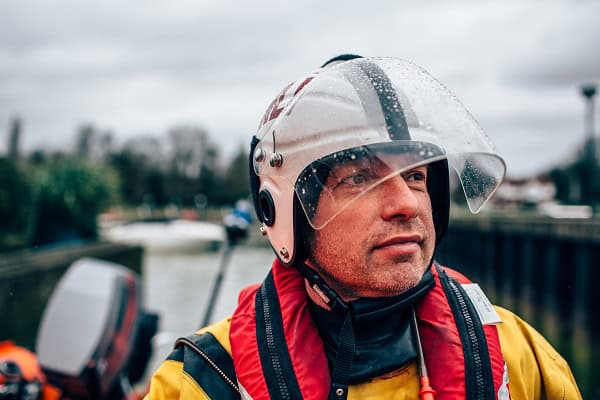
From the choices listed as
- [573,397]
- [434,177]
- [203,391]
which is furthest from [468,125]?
[203,391]

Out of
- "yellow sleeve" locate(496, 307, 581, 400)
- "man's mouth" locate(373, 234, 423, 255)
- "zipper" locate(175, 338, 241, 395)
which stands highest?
"man's mouth" locate(373, 234, 423, 255)

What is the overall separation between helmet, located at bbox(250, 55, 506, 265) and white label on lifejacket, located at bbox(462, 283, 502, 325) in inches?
7.2

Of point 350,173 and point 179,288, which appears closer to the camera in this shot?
point 350,173

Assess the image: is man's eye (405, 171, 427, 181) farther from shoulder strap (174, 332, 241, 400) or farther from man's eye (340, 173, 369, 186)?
shoulder strap (174, 332, 241, 400)

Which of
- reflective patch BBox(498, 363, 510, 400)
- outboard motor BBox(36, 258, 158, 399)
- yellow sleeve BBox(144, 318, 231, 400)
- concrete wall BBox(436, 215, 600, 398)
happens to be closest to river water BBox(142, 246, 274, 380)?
outboard motor BBox(36, 258, 158, 399)

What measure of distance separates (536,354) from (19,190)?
43.8 feet

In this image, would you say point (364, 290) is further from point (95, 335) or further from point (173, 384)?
point (95, 335)

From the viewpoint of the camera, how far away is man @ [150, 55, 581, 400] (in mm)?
1604

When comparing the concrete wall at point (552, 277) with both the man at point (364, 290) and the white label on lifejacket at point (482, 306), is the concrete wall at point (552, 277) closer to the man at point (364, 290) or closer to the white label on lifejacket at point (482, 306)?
the white label on lifejacket at point (482, 306)

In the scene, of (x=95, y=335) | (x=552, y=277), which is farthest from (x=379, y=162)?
(x=552, y=277)

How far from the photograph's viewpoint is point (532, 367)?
1.74 meters

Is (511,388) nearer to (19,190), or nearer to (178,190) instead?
(19,190)

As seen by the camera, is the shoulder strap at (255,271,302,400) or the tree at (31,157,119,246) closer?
the shoulder strap at (255,271,302,400)

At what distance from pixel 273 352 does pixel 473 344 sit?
0.53 metres
